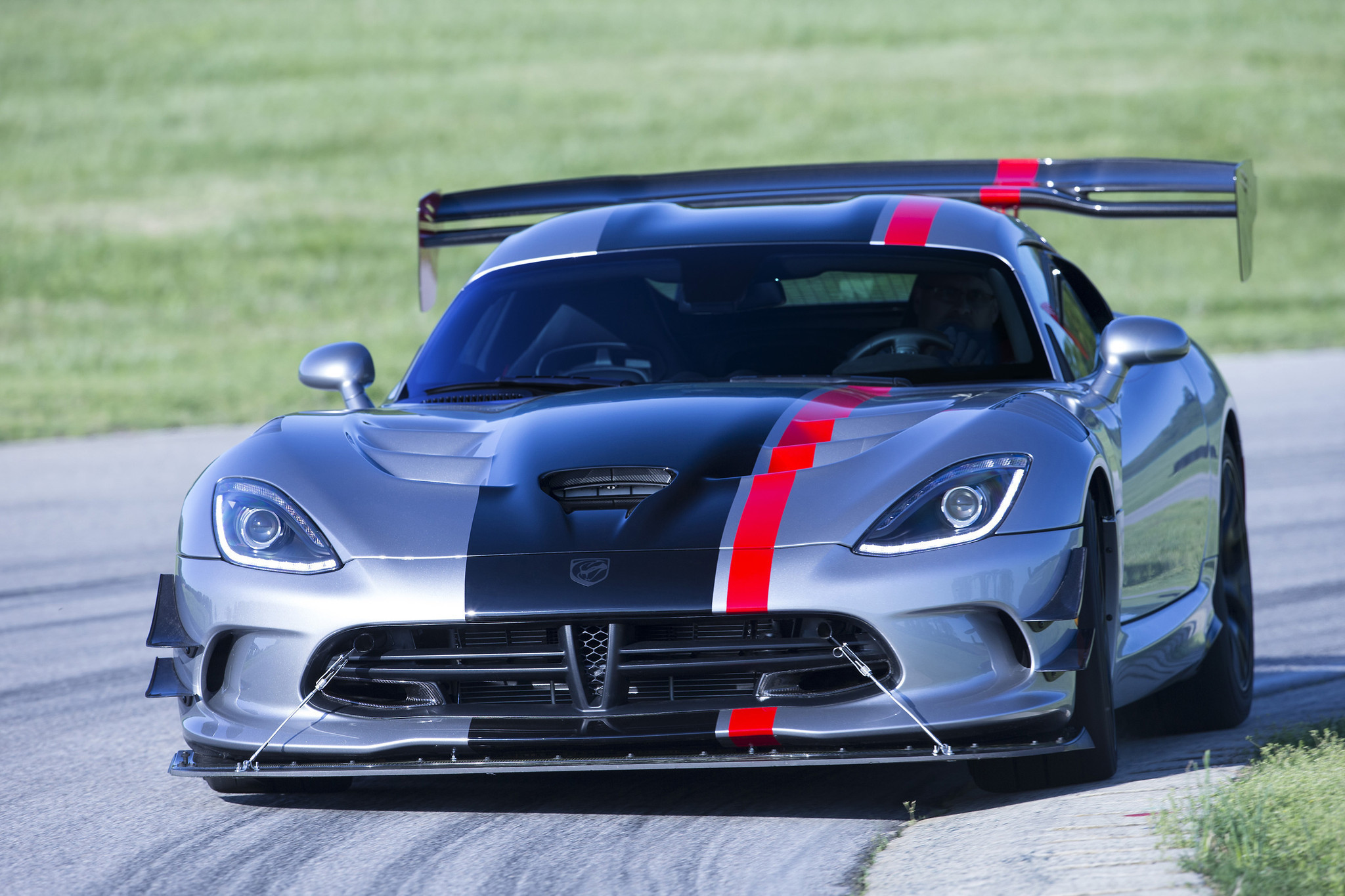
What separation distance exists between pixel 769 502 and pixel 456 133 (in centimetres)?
3956

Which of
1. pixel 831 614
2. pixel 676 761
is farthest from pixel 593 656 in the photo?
pixel 831 614

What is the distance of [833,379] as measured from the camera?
471 cm

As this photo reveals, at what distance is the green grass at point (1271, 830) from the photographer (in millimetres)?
3041

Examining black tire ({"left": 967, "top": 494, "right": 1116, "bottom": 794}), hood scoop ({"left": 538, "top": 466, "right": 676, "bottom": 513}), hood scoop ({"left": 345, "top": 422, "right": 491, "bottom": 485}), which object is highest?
hood scoop ({"left": 345, "top": 422, "right": 491, "bottom": 485})

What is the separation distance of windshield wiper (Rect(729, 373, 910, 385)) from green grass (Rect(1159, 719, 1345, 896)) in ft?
4.34

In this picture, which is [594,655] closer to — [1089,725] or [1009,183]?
[1089,725]

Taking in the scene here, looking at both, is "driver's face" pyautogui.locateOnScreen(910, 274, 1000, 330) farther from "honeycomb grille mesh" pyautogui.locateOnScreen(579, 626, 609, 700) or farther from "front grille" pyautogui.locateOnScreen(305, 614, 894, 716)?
"honeycomb grille mesh" pyautogui.locateOnScreen(579, 626, 609, 700)

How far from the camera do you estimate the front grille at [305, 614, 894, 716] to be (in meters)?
3.72

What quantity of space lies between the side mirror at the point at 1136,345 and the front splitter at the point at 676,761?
1256 mm

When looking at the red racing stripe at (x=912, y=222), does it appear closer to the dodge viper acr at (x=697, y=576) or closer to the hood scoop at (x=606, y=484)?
the dodge viper acr at (x=697, y=576)

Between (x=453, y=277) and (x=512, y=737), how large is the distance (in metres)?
28.0

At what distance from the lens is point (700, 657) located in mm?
3748

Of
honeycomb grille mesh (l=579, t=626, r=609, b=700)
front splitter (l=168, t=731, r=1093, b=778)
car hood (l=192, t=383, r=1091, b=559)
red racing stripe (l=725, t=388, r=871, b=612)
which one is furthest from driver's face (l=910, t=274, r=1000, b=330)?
honeycomb grille mesh (l=579, t=626, r=609, b=700)

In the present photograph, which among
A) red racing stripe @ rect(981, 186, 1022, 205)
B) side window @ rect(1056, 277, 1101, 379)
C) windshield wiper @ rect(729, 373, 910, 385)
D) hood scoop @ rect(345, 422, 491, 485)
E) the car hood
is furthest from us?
red racing stripe @ rect(981, 186, 1022, 205)
